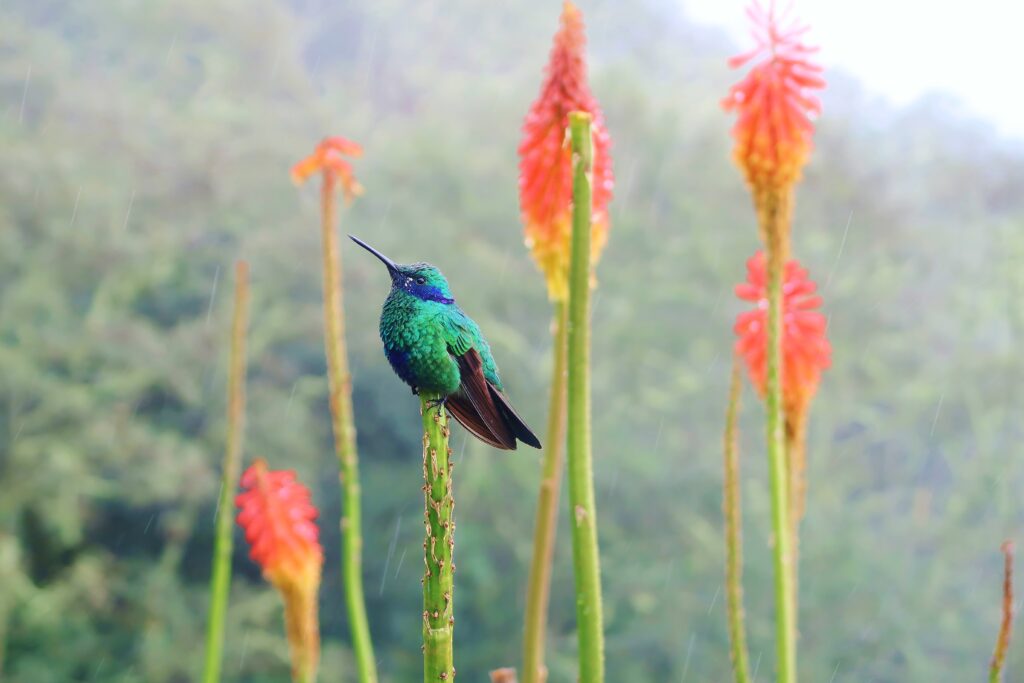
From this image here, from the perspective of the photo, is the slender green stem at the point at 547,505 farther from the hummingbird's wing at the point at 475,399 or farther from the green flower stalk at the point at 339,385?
the hummingbird's wing at the point at 475,399

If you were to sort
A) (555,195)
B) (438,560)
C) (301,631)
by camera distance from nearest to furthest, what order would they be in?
(438,560) → (301,631) → (555,195)

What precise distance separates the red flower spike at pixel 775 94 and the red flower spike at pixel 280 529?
3.28 ft

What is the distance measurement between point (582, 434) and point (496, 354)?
8405 millimetres

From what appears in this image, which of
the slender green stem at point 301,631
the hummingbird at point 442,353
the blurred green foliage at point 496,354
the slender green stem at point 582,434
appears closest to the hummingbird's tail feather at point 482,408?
the hummingbird at point 442,353

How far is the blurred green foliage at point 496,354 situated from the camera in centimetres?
884

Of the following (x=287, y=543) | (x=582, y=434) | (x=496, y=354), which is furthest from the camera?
(x=496, y=354)

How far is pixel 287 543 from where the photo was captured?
1918 millimetres


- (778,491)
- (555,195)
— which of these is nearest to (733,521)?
(778,491)

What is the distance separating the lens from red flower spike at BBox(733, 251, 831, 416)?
157 cm

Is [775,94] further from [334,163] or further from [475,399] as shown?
[475,399]

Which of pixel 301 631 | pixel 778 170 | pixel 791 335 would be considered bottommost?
pixel 301 631

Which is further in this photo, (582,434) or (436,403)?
(582,434)

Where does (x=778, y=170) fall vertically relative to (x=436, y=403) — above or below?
above

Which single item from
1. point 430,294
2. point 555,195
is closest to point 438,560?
point 430,294
